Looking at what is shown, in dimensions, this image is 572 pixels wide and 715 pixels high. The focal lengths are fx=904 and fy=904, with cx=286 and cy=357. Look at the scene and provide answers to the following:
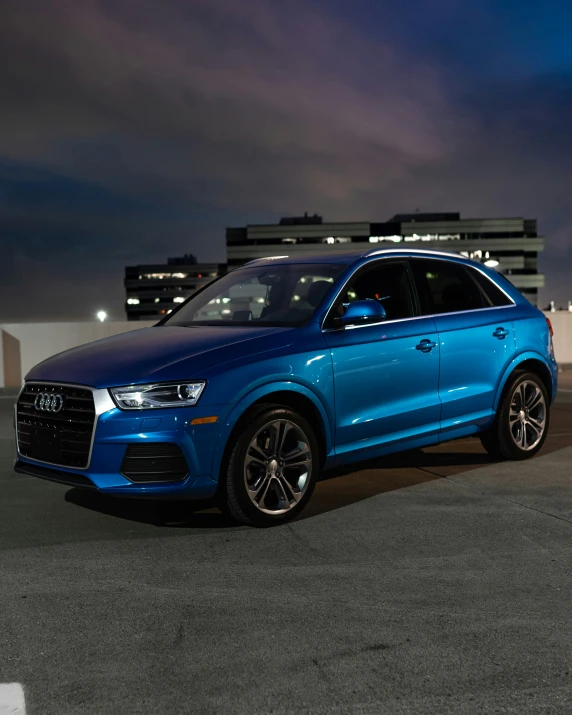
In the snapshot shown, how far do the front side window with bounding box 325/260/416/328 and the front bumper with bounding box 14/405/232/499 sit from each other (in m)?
1.73

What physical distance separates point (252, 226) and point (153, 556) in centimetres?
19184

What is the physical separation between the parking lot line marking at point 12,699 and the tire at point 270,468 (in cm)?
230

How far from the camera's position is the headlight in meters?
5.20

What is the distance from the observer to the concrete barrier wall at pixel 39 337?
68.2 ft

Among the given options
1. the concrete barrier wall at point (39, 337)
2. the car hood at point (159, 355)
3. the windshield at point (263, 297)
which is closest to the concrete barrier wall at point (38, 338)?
the concrete barrier wall at point (39, 337)

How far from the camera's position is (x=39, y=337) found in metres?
21.2

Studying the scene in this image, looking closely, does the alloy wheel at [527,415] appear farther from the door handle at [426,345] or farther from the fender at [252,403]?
the fender at [252,403]

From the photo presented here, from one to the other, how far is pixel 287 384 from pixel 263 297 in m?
1.25

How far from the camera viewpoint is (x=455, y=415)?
697 centimetres

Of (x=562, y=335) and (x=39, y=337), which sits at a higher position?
(x=39, y=337)

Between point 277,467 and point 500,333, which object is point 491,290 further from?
point 277,467

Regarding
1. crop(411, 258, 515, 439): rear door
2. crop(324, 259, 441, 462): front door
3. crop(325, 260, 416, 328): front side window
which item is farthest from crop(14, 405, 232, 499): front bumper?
crop(411, 258, 515, 439): rear door

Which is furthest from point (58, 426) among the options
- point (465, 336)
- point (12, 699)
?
point (465, 336)

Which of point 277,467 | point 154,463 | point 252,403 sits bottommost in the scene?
point 277,467
